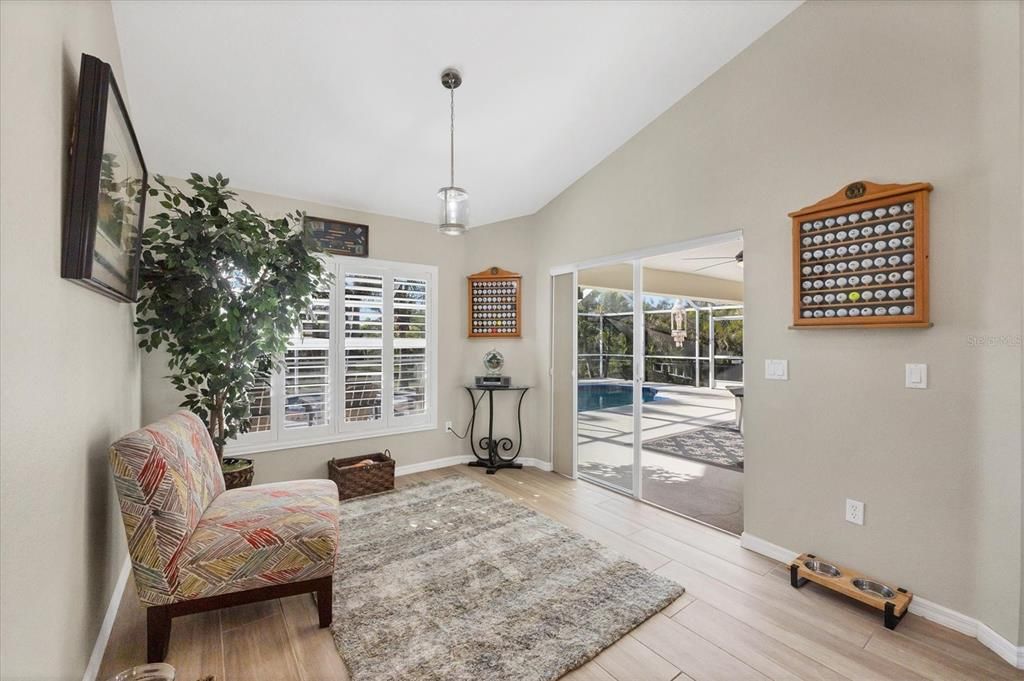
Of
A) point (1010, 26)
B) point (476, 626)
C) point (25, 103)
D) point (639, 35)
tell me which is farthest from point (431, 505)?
point (1010, 26)

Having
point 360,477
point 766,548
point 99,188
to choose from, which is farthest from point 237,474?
point 766,548

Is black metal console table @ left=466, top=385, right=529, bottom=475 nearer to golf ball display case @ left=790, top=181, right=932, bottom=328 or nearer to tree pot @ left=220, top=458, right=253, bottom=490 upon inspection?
tree pot @ left=220, top=458, right=253, bottom=490

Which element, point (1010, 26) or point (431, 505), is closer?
point (1010, 26)

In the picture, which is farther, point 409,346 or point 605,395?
point 409,346

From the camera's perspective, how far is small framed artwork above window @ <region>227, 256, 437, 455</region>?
3707 mm

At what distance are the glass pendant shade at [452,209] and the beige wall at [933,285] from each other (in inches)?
66.1

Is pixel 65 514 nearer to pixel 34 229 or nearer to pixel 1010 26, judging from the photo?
pixel 34 229

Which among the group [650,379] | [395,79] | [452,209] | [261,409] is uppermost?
[395,79]

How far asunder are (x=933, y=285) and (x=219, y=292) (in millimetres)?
3853

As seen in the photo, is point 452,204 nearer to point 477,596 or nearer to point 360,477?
point 477,596

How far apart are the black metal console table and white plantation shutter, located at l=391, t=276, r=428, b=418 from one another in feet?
1.76

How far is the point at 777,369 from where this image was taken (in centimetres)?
273

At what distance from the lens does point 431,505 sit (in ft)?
11.4

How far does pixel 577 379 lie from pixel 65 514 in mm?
3583
